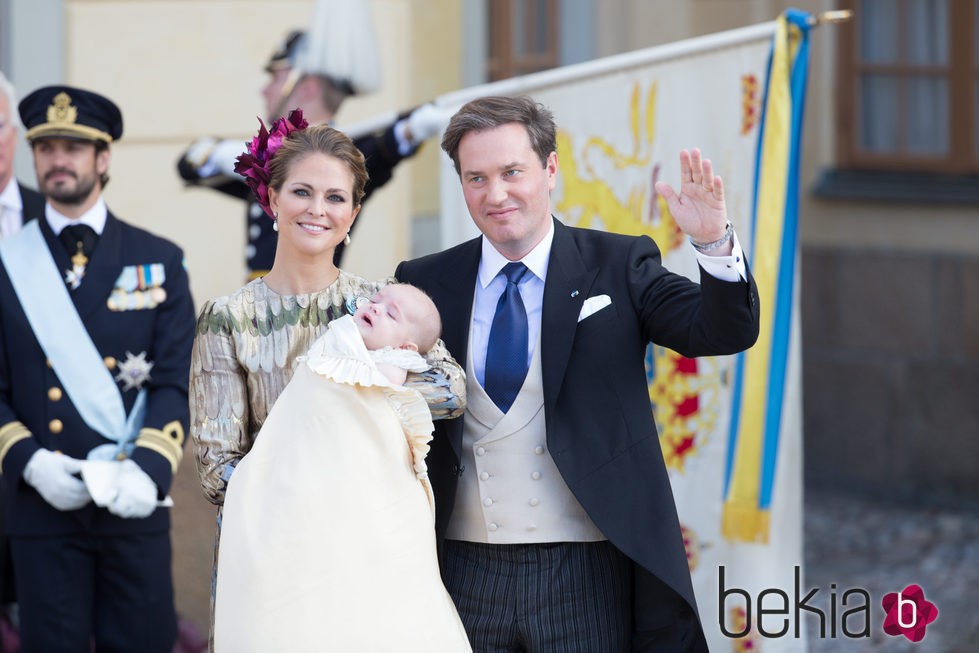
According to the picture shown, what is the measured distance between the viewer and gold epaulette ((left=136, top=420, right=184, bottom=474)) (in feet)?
11.8

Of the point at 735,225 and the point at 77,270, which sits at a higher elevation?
the point at 735,225

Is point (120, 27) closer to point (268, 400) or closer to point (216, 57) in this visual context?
point (216, 57)

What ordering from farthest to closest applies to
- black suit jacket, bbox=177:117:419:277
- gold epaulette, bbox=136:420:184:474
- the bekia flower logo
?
the bekia flower logo
black suit jacket, bbox=177:117:419:277
gold epaulette, bbox=136:420:184:474

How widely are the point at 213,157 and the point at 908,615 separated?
3.00 meters

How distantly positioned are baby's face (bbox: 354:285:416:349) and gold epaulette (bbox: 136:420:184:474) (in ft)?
4.22

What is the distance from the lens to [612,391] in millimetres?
2623

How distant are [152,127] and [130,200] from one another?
31 cm

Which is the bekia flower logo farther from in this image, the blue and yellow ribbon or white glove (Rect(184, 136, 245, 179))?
white glove (Rect(184, 136, 245, 179))

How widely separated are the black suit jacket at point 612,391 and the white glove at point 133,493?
115 centimetres

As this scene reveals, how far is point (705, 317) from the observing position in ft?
8.06

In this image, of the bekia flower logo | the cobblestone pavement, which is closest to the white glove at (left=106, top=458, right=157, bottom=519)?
the bekia flower logo

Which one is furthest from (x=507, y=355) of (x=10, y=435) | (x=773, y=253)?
(x=10, y=435)

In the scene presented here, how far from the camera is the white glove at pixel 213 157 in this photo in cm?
467

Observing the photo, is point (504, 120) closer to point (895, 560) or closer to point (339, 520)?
point (339, 520)
